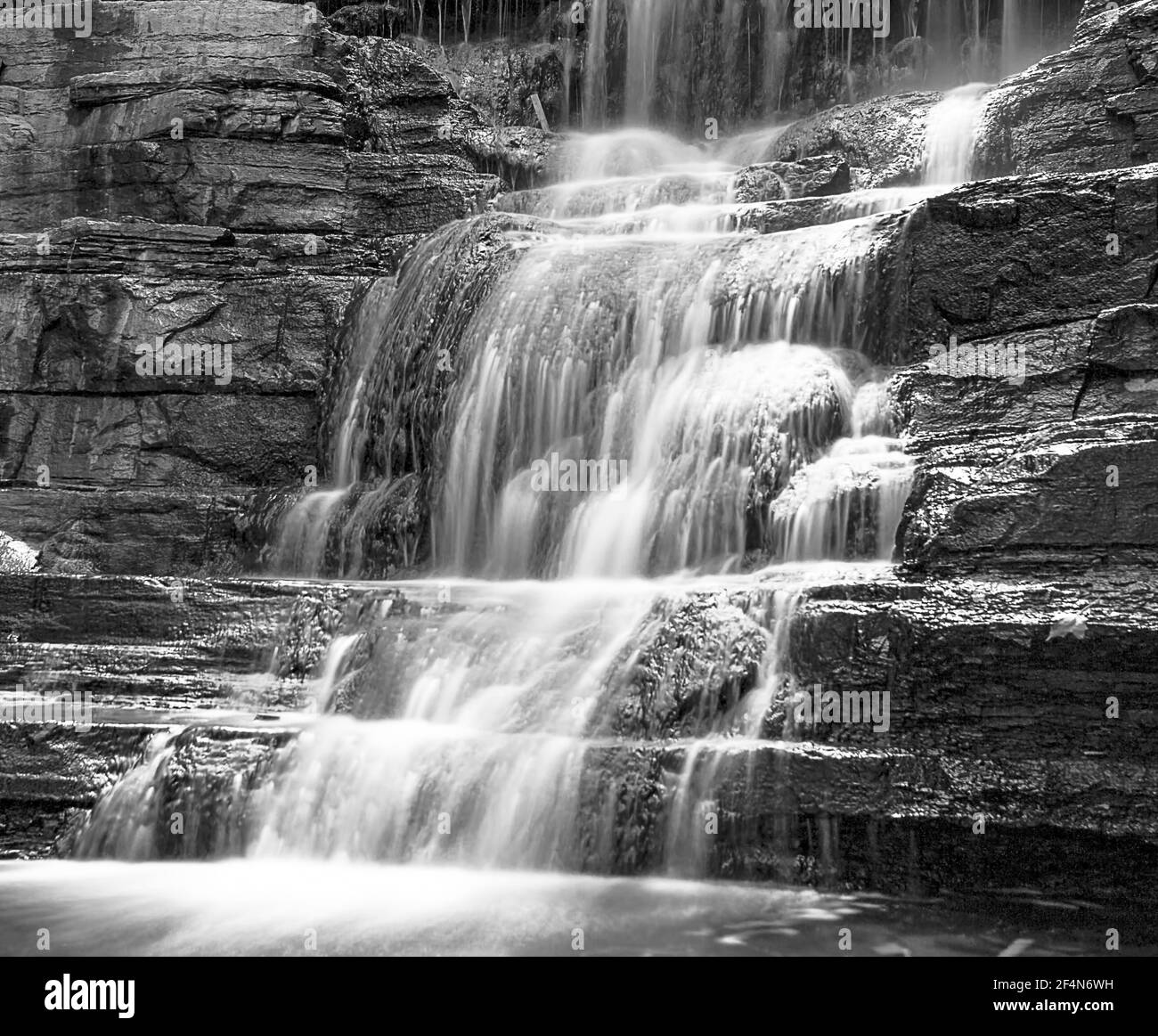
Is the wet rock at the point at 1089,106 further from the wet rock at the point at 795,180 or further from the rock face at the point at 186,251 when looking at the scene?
the rock face at the point at 186,251

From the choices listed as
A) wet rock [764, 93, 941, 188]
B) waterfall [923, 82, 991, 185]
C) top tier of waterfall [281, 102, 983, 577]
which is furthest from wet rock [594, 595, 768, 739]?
wet rock [764, 93, 941, 188]

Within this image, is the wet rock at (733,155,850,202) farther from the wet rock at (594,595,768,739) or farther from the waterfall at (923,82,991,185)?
the wet rock at (594,595,768,739)

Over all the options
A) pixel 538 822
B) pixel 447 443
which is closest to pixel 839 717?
pixel 538 822

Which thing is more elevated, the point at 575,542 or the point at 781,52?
the point at 781,52

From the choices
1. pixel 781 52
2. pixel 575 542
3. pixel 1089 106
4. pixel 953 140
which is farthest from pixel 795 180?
pixel 575 542

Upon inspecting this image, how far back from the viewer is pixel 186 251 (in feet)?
46.4

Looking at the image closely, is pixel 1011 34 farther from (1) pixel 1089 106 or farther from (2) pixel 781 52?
(1) pixel 1089 106

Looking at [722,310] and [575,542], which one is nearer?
[575,542]

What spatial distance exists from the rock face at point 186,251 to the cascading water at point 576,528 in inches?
33.2

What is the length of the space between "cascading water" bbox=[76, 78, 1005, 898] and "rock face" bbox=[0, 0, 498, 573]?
2.77ft

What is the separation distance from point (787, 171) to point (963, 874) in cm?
957

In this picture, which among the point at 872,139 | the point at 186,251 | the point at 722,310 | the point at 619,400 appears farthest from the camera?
the point at 872,139

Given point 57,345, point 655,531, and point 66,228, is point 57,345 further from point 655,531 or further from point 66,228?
point 655,531

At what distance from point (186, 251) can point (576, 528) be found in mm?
6027
